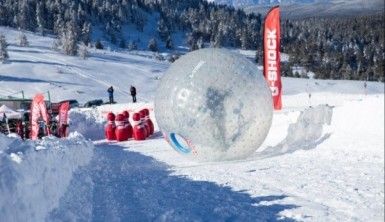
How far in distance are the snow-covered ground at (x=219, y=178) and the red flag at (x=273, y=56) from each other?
8.20 feet

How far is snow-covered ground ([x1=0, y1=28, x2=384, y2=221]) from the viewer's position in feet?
19.6

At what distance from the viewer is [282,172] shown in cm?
880

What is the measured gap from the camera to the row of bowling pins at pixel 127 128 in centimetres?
1622

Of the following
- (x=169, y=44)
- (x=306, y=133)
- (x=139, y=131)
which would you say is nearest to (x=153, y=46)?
(x=169, y=44)

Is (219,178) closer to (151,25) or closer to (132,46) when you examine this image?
(132,46)

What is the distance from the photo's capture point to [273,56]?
1725 centimetres

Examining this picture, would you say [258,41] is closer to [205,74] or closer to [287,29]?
[287,29]

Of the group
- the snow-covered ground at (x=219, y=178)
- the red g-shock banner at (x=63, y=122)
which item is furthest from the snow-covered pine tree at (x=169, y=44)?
the snow-covered ground at (x=219, y=178)

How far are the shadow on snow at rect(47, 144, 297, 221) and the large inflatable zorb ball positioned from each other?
0.85 meters

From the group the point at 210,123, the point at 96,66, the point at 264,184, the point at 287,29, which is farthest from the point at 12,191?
the point at 287,29

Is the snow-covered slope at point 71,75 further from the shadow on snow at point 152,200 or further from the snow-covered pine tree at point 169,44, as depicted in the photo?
the snow-covered pine tree at point 169,44

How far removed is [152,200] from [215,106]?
2.32m

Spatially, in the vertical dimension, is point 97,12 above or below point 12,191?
above

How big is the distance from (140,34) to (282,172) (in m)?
107
